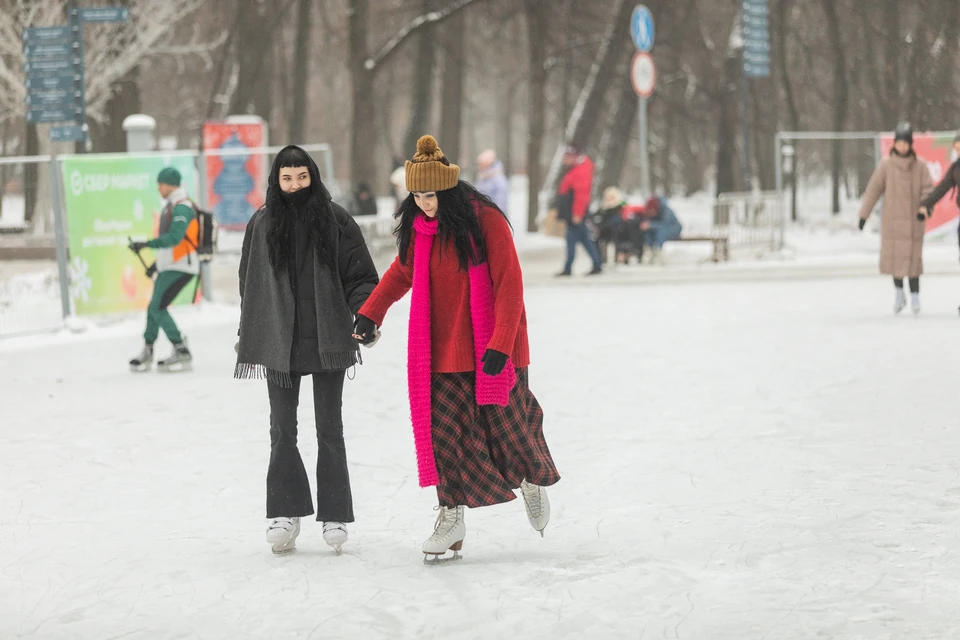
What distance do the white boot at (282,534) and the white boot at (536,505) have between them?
890mm

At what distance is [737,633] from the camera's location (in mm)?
4664

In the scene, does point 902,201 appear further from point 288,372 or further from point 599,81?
point 599,81

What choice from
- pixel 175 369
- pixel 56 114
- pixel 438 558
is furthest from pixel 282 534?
pixel 56 114

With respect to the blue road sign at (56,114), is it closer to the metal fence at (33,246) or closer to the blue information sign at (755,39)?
the metal fence at (33,246)

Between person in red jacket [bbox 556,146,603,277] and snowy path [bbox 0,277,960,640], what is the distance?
6.76 metres

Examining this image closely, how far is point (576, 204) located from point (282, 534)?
13.0m

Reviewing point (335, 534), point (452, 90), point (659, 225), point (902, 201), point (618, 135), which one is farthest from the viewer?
point (618, 135)

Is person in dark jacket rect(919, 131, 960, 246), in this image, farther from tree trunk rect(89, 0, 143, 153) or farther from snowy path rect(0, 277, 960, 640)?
tree trunk rect(89, 0, 143, 153)

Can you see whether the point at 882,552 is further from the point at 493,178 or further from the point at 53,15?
the point at 53,15

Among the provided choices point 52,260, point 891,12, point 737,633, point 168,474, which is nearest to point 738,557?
point 737,633

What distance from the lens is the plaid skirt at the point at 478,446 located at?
18.3 feet

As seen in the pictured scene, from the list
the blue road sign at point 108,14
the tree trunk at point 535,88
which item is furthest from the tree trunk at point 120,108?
the tree trunk at point 535,88

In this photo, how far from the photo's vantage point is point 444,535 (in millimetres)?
5625

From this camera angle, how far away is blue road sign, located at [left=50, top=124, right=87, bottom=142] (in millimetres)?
16312
